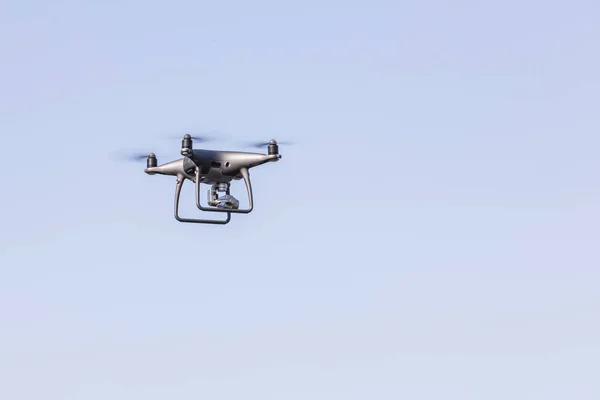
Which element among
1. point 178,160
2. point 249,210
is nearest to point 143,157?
point 178,160

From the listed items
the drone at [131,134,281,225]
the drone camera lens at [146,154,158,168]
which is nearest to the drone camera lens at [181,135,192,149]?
Result: the drone at [131,134,281,225]

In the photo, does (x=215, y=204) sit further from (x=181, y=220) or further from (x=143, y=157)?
(x=143, y=157)

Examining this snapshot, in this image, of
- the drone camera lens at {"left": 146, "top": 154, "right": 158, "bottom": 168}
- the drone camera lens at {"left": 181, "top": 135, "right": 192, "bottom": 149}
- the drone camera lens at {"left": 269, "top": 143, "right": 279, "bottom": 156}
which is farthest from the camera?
the drone camera lens at {"left": 146, "top": 154, "right": 158, "bottom": 168}

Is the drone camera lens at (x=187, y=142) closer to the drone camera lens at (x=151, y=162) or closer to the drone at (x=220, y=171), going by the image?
the drone at (x=220, y=171)

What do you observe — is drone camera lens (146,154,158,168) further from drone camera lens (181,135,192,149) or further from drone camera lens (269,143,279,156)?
drone camera lens (269,143,279,156)

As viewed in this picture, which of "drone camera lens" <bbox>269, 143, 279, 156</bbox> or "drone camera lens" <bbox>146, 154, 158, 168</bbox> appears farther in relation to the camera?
"drone camera lens" <bbox>146, 154, 158, 168</bbox>

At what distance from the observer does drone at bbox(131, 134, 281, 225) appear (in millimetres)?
68438

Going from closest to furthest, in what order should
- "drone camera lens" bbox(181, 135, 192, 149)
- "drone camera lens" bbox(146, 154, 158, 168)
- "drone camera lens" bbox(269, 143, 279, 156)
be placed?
1. "drone camera lens" bbox(181, 135, 192, 149)
2. "drone camera lens" bbox(269, 143, 279, 156)
3. "drone camera lens" bbox(146, 154, 158, 168)

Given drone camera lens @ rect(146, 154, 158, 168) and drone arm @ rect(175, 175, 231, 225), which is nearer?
drone arm @ rect(175, 175, 231, 225)

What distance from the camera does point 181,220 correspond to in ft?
226

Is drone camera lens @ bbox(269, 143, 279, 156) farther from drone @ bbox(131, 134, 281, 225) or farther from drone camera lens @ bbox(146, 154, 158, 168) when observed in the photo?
drone camera lens @ bbox(146, 154, 158, 168)

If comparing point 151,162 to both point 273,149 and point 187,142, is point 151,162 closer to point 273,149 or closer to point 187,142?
point 187,142

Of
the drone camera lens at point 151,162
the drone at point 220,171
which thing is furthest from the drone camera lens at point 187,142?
the drone camera lens at point 151,162

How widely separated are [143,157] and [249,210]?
7538 mm
